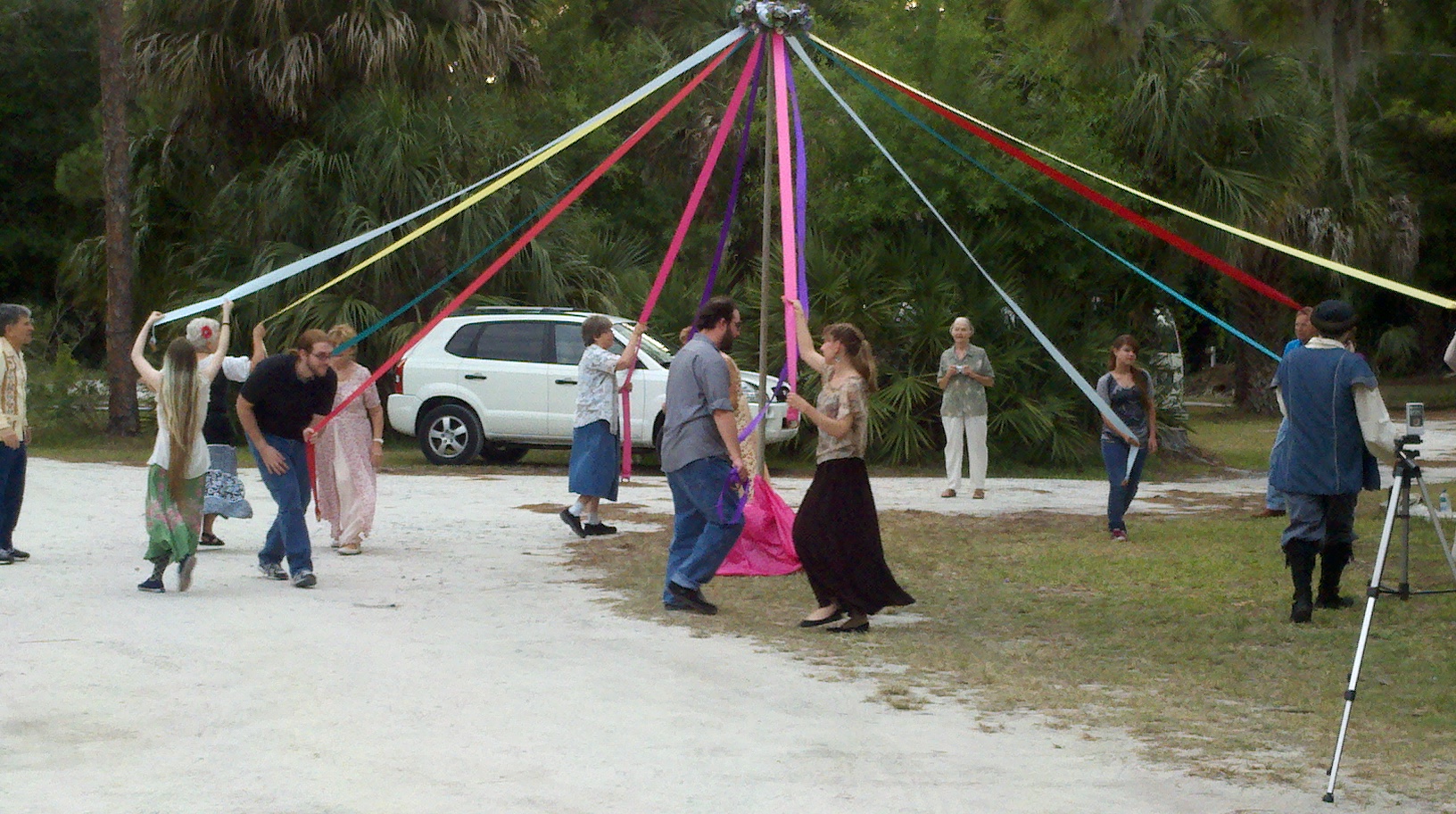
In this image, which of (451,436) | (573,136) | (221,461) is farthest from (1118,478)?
(451,436)

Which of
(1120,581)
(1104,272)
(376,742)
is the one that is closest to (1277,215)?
(1104,272)

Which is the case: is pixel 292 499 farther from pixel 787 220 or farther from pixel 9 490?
pixel 787 220

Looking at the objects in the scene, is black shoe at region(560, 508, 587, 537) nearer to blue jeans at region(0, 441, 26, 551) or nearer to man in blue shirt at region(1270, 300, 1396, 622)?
blue jeans at region(0, 441, 26, 551)

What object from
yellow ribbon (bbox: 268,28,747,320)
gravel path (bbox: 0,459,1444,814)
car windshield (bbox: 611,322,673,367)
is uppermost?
yellow ribbon (bbox: 268,28,747,320)

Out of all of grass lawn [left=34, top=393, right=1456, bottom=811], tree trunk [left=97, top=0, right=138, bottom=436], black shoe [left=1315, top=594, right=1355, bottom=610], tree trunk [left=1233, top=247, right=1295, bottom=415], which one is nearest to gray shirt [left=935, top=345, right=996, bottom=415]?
grass lawn [left=34, top=393, right=1456, bottom=811]

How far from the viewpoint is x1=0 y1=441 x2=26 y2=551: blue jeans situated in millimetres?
10562

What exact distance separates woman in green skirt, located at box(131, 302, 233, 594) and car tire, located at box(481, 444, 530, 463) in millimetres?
9896

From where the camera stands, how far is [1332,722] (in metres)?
6.36

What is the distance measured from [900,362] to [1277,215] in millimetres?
7024

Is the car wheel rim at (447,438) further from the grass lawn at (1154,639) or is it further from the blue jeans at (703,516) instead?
the blue jeans at (703,516)

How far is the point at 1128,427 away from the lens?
12.4 metres

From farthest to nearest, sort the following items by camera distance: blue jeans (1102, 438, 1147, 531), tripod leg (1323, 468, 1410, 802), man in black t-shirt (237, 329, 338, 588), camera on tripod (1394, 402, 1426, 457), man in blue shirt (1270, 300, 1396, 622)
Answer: blue jeans (1102, 438, 1147, 531)
man in black t-shirt (237, 329, 338, 588)
man in blue shirt (1270, 300, 1396, 622)
camera on tripod (1394, 402, 1426, 457)
tripod leg (1323, 468, 1410, 802)

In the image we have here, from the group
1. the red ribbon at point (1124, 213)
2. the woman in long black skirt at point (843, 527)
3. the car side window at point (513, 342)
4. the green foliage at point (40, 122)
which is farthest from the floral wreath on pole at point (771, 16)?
the green foliage at point (40, 122)

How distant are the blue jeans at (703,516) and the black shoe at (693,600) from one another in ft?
0.12
